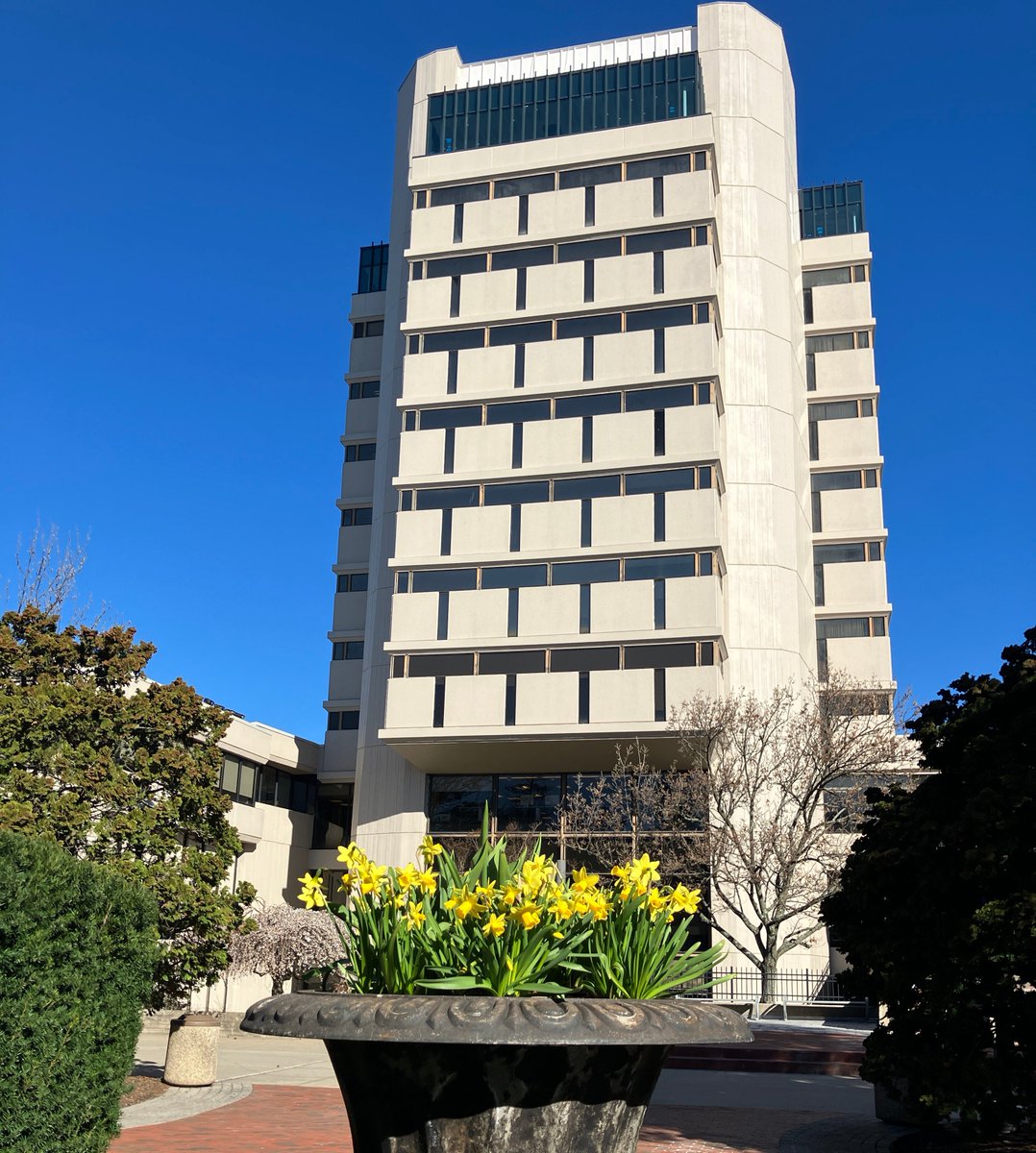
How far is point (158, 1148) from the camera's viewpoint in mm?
12523

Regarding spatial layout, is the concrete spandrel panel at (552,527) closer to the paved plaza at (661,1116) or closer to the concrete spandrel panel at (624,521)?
the concrete spandrel panel at (624,521)

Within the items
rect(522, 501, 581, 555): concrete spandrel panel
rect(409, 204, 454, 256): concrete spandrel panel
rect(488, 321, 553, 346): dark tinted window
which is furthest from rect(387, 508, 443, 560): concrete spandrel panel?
rect(409, 204, 454, 256): concrete spandrel panel

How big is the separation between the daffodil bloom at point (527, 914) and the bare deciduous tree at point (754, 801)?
1091 inches

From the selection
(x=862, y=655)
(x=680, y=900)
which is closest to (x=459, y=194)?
(x=862, y=655)

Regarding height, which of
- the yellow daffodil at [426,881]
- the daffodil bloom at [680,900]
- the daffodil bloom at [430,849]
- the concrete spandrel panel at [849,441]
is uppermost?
the concrete spandrel panel at [849,441]

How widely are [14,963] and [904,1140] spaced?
31.0 ft

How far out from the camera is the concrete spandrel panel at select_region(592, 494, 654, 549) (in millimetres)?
39219

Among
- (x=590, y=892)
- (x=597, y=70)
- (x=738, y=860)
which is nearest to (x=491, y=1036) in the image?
(x=590, y=892)

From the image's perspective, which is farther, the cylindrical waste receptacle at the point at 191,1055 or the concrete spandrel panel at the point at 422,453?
the concrete spandrel panel at the point at 422,453

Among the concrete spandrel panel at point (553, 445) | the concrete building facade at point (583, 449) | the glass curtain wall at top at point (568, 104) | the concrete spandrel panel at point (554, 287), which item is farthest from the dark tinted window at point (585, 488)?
the glass curtain wall at top at point (568, 104)

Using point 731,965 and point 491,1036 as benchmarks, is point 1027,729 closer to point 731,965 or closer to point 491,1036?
point 491,1036

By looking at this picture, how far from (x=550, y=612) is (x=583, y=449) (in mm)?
5944

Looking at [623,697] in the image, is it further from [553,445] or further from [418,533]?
[418,533]

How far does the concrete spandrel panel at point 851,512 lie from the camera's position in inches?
1905
